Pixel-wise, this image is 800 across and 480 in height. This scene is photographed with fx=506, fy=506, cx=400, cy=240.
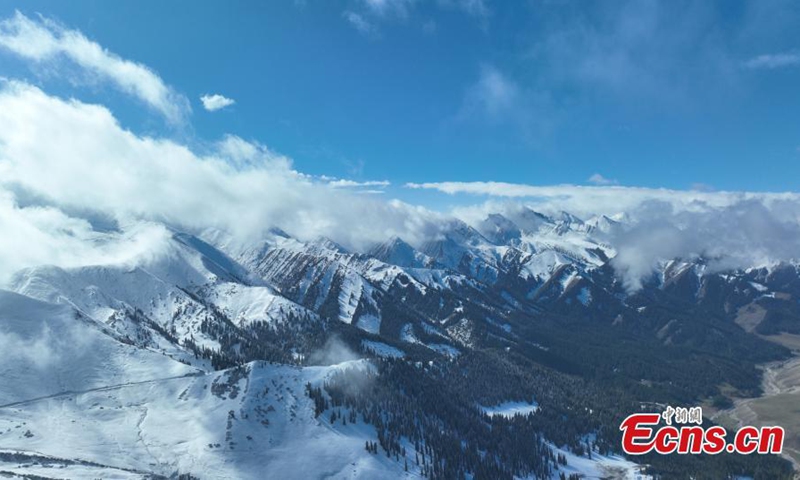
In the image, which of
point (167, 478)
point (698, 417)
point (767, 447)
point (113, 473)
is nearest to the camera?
point (767, 447)

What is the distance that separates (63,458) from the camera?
192 m

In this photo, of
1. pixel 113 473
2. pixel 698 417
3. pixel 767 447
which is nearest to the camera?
pixel 767 447

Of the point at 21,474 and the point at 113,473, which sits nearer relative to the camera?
the point at 21,474

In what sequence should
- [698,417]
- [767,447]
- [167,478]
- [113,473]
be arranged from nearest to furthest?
[767,447]
[698,417]
[113,473]
[167,478]

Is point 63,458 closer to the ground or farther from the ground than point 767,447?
closer to the ground

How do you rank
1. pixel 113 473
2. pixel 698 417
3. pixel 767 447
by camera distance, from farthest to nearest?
pixel 113 473 → pixel 698 417 → pixel 767 447

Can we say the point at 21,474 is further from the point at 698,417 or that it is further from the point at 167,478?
the point at 698,417

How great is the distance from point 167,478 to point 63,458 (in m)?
38.8

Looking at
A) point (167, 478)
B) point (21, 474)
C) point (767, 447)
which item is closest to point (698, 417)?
point (767, 447)

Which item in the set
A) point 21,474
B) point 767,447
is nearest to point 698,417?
point 767,447

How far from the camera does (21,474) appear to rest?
541 ft

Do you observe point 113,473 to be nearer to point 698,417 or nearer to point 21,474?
point 21,474

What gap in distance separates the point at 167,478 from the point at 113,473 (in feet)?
69.3

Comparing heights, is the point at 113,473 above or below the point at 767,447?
below
